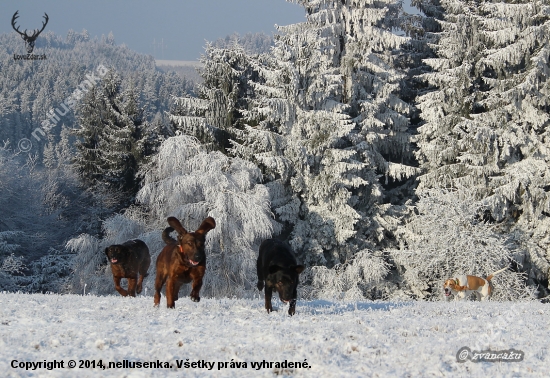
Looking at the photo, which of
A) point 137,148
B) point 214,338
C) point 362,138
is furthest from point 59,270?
point 214,338

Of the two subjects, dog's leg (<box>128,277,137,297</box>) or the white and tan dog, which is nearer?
dog's leg (<box>128,277,137,297</box>)

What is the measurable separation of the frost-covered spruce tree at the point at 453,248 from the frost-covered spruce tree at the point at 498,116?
1.23m

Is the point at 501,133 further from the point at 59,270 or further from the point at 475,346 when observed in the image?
the point at 59,270

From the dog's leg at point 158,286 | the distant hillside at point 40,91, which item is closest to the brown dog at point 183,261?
the dog's leg at point 158,286

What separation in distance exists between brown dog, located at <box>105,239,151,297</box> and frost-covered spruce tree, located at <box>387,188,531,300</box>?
19.8m

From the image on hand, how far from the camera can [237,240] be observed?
30.0m

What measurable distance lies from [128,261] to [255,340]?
661cm

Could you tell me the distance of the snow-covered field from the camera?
6.18 m

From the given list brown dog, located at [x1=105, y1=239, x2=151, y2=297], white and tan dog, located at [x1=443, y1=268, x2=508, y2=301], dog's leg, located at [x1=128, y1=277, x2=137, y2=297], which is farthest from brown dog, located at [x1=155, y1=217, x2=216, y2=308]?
white and tan dog, located at [x1=443, y1=268, x2=508, y2=301]

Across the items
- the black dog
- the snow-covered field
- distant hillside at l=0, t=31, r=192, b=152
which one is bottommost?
the snow-covered field

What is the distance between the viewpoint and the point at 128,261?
1305cm

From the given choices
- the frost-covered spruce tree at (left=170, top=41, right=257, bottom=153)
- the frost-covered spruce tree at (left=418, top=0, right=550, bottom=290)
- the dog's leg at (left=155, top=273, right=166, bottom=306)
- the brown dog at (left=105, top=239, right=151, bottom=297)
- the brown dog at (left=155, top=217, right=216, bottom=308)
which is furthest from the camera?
the frost-covered spruce tree at (left=170, top=41, right=257, bottom=153)

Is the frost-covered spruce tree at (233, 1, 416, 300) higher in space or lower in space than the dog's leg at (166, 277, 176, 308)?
higher

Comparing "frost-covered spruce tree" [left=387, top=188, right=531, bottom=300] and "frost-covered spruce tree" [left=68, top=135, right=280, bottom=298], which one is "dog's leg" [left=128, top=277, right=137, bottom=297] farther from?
"frost-covered spruce tree" [left=387, top=188, right=531, bottom=300]
